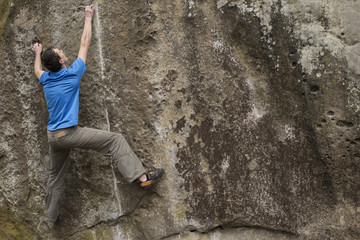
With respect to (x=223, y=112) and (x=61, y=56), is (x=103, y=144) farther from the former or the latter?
(x=223, y=112)

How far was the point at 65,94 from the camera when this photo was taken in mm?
3715

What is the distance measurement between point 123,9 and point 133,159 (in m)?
1.36

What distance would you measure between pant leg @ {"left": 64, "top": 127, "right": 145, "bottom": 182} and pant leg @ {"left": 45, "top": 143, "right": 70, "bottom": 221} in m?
0.26

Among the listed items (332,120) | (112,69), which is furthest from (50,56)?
(332,120)

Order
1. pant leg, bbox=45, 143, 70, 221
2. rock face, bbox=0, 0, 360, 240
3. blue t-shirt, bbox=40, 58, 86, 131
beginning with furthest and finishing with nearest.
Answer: pant leg, bbox=45, 143, 70, 221
blue t-shirt, bbox=40, 58, 86, 131
rock face, bbox=0, 0, 360, 240

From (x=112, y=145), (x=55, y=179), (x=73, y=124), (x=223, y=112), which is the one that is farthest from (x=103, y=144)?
(x=223, y=112)

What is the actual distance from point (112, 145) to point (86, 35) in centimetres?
102

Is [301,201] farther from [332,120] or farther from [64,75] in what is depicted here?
[64,75]

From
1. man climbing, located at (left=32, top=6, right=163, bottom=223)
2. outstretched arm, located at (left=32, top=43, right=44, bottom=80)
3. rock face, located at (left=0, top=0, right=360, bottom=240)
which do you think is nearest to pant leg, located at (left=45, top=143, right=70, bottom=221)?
man climbing, located at (left=32, top=6, right=163, bottom=223)

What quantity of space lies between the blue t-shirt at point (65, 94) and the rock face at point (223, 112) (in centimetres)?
31

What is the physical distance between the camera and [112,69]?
3.97 m

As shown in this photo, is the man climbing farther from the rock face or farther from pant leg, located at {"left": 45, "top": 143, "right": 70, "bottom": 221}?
the rock face

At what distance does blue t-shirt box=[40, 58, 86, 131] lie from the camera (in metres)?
3.71

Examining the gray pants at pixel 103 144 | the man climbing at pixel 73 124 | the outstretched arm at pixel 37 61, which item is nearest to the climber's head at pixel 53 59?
the man climbing at pixel 73 124
